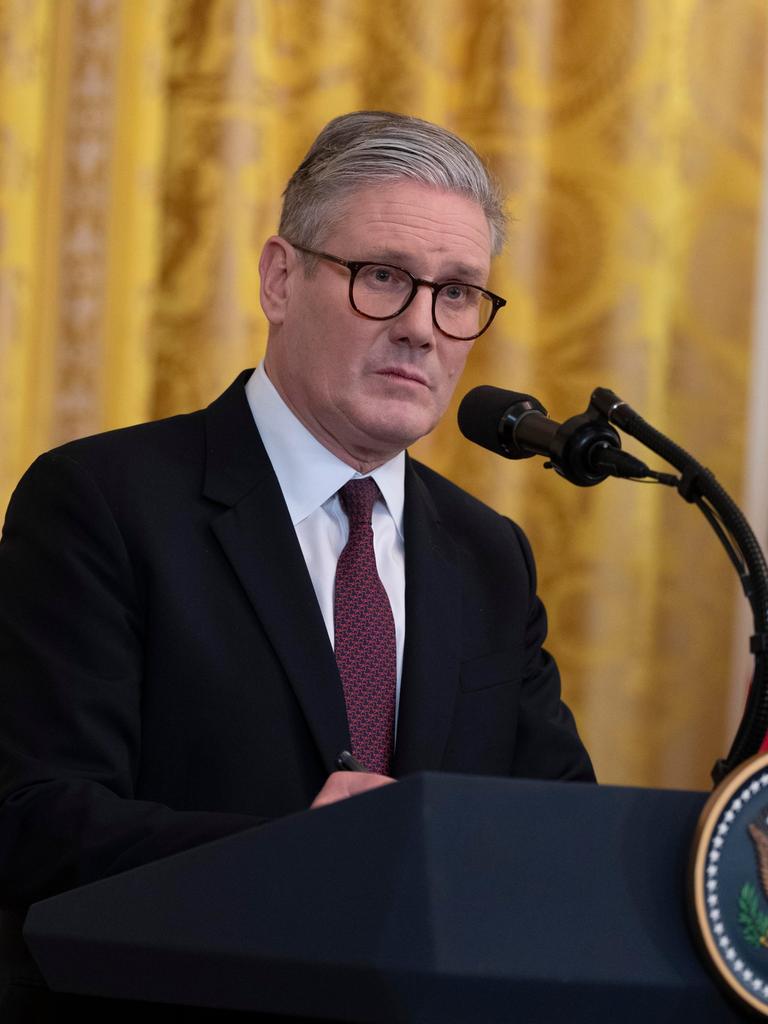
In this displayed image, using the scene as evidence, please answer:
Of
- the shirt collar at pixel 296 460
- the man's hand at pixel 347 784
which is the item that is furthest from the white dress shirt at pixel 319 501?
the man's hand at pixel 347 784

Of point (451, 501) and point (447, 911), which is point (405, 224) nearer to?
point (451, 501)

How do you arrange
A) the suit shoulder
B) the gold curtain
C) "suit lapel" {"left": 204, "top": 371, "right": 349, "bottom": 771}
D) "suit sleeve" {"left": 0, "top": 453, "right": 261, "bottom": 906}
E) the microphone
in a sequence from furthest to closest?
Result: the gold curtain → the suit shoulder → "suit lapel" {"left": 204, "top": 371, "right": 349, "bottom": 771} → "suit sleeve" {"left": 0, "top": 453, "right": 261, "bottom": 906} → the microphone

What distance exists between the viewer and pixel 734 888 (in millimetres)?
A: 848

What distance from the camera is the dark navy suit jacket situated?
4.45ft

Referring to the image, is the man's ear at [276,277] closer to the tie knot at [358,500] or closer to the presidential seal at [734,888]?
the tie knot at [358,500]

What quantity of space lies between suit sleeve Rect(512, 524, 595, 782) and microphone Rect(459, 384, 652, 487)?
0.67 metres

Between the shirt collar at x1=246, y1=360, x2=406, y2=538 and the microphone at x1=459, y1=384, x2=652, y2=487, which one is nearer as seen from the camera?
the microphone at x1=459, y1=384, x2=652, y2=487

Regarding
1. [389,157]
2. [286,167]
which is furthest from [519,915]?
[286,167]

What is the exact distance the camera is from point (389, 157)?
1750 mm

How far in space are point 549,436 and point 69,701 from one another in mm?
580

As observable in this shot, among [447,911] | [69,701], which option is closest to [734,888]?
[447,911]

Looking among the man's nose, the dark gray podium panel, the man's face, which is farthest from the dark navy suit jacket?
the dark gray podium panel

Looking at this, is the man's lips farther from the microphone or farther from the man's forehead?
the microphone

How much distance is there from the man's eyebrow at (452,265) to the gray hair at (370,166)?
0.09m
